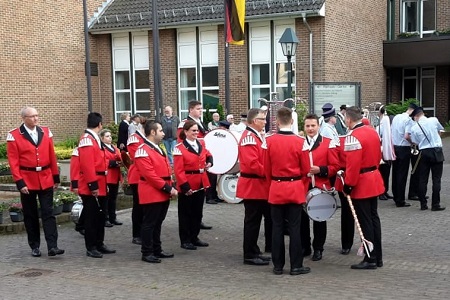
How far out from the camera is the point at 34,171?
812 cm

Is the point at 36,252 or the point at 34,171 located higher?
the point at 34,171

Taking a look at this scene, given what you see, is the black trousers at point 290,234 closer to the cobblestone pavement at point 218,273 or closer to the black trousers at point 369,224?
the cobblestone pavement at point 218,273

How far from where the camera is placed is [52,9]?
78.3ft

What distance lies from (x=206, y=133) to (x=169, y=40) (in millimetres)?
15226

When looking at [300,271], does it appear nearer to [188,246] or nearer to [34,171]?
[188,246]

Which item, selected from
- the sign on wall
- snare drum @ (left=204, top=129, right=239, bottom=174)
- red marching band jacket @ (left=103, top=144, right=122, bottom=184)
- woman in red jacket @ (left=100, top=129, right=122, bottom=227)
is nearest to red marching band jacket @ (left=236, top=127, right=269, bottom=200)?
snare drum @ (left=204, top=129, right=239, bottom=174)

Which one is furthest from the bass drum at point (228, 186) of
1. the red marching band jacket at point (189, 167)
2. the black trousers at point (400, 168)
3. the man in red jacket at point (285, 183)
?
the black trousers at point (400, 168)

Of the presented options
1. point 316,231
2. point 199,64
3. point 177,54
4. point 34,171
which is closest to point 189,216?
point 316,231

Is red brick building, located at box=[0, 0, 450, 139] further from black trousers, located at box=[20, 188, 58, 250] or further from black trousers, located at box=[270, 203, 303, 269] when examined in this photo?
black trousers, located at box=[270, 203, 303, 269]

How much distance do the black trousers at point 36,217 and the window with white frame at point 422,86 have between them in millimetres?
24287

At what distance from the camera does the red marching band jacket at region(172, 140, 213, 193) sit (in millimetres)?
8367

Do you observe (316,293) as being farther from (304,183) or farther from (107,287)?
(107,287)

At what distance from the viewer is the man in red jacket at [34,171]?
809 centimetres

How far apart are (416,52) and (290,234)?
21730mm
